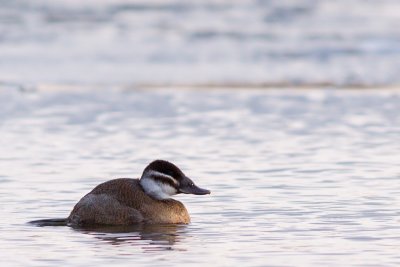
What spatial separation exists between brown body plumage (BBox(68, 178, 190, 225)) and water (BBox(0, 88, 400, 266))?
0.41ft

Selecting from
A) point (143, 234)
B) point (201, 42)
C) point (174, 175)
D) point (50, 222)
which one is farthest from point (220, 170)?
point (201, 42)

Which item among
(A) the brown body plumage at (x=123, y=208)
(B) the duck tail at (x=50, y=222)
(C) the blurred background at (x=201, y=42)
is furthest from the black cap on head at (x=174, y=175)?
(C) the blurred background at (x=201, y=42)

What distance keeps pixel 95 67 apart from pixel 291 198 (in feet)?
38.1

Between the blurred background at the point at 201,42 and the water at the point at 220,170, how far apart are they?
1.59 meters

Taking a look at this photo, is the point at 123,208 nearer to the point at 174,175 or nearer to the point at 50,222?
the point at 174,175

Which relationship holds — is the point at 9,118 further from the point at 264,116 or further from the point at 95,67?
the point at 95,67

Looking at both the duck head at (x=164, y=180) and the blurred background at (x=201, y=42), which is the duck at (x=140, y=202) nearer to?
the duck head at (x=164, y=180)

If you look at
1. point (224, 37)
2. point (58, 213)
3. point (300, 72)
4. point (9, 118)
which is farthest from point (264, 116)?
point (224, 37)

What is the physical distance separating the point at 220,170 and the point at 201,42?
13.0 m

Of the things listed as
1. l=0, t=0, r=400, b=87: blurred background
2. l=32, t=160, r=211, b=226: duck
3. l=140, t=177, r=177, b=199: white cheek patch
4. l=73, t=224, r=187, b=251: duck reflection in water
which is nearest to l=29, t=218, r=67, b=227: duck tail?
l=32, t=160, r=211, b=226: duck

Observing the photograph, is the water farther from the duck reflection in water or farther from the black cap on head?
the black cap on head

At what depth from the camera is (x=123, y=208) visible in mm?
10844

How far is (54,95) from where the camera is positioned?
1952 cm

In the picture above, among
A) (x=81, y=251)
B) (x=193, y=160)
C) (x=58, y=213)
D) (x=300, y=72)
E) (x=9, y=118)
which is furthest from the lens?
(x=300, y=72)
